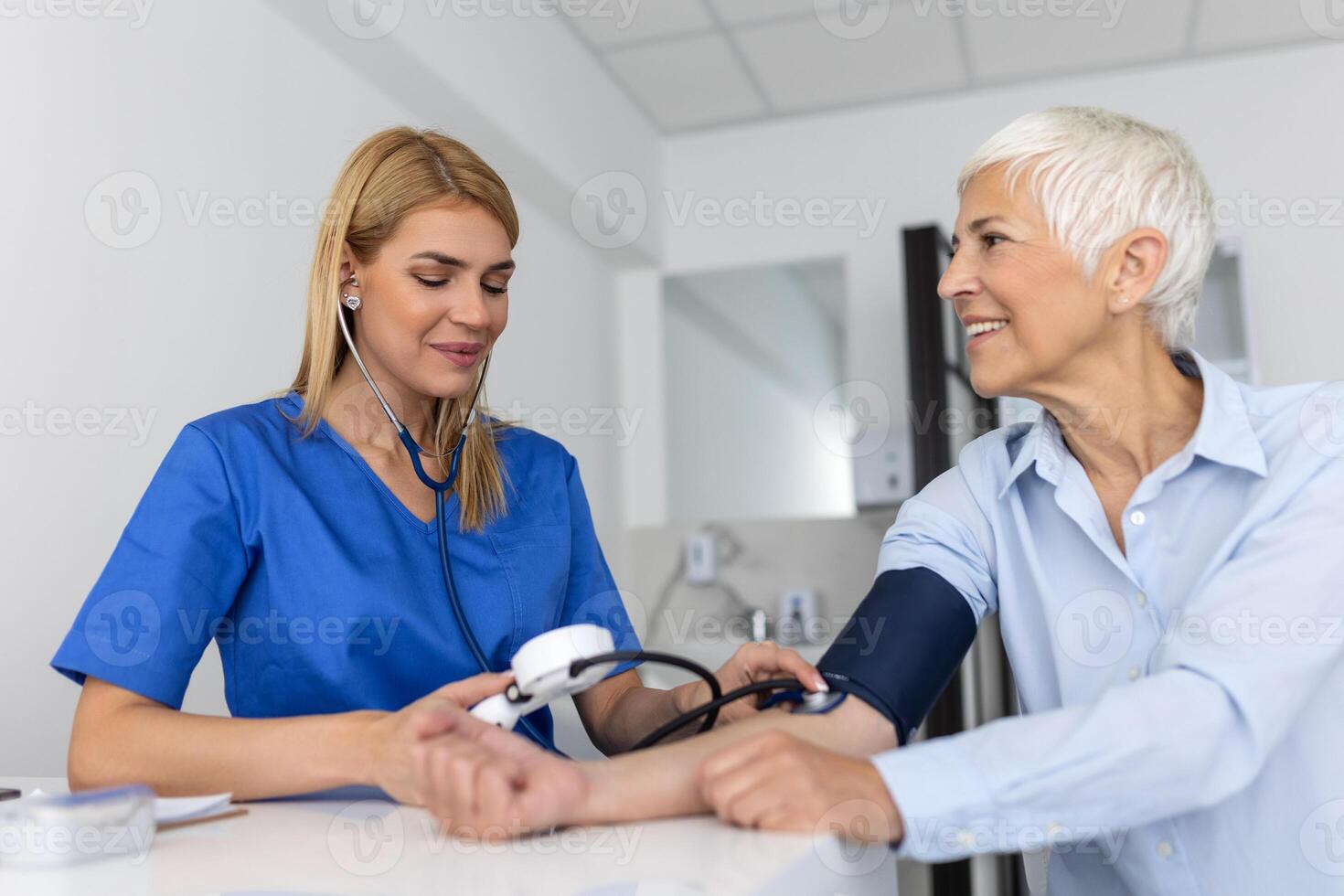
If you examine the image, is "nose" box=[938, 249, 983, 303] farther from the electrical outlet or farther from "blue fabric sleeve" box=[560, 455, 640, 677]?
the electrical outlet

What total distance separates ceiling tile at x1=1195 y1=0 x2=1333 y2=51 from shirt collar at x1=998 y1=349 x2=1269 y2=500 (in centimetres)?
242

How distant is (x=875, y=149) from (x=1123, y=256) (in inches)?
105

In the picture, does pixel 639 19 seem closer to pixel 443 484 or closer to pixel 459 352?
pixel 459 352

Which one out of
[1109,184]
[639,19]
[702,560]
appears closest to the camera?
[1109,184]

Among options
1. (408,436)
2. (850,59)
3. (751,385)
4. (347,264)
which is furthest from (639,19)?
(408,436)

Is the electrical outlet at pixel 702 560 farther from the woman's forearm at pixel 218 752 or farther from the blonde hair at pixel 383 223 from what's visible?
the woman's forearm at pixel 218 752

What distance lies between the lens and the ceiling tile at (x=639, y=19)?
313 centimetres

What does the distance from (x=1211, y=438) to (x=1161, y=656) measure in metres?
0.24

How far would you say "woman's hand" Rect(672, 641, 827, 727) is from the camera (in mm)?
1066

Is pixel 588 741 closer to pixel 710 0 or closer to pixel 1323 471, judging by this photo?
pixel 1323 471

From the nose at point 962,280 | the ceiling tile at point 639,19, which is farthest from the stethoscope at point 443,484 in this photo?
the ceiling tile at point 639,19

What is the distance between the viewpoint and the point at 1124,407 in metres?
1.22

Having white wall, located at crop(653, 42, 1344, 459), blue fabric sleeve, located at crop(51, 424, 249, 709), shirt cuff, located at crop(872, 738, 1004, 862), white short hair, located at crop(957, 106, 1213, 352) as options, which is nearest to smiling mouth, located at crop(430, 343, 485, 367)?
blue fabric sleeve, located at crop(51, 424, 249, 709)

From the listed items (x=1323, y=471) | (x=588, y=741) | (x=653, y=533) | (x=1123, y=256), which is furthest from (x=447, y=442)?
(x=653, y=533)
